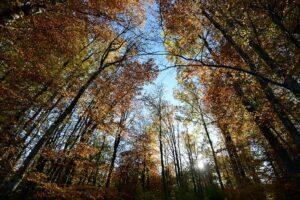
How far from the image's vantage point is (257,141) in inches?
589

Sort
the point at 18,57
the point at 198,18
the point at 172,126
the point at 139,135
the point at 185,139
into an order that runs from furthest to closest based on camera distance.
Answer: the point at 185,139 → the point at 172,126 → the point at 139,135 → the point at 18,57 → the point at 198,18

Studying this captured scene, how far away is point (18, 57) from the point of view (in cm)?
1136

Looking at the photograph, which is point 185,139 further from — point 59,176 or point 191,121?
point 59,176

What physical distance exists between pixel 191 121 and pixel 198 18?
40.6 ft

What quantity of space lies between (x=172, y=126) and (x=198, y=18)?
1882 centimetres

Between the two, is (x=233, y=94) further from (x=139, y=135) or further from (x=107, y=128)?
(x=139, y=135)

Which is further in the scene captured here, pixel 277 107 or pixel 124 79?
pixel 124 79

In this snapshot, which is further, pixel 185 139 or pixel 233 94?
pixel 185 139

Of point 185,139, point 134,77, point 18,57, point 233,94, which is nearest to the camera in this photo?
point 18,57

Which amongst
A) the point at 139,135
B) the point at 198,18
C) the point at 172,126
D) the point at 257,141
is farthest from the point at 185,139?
the point at 198,18

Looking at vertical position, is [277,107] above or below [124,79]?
below

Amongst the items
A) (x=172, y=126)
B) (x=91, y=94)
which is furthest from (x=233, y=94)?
(x=172, y=126)

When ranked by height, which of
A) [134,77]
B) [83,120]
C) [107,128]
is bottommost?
[107,128]

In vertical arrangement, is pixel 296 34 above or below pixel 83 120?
below
